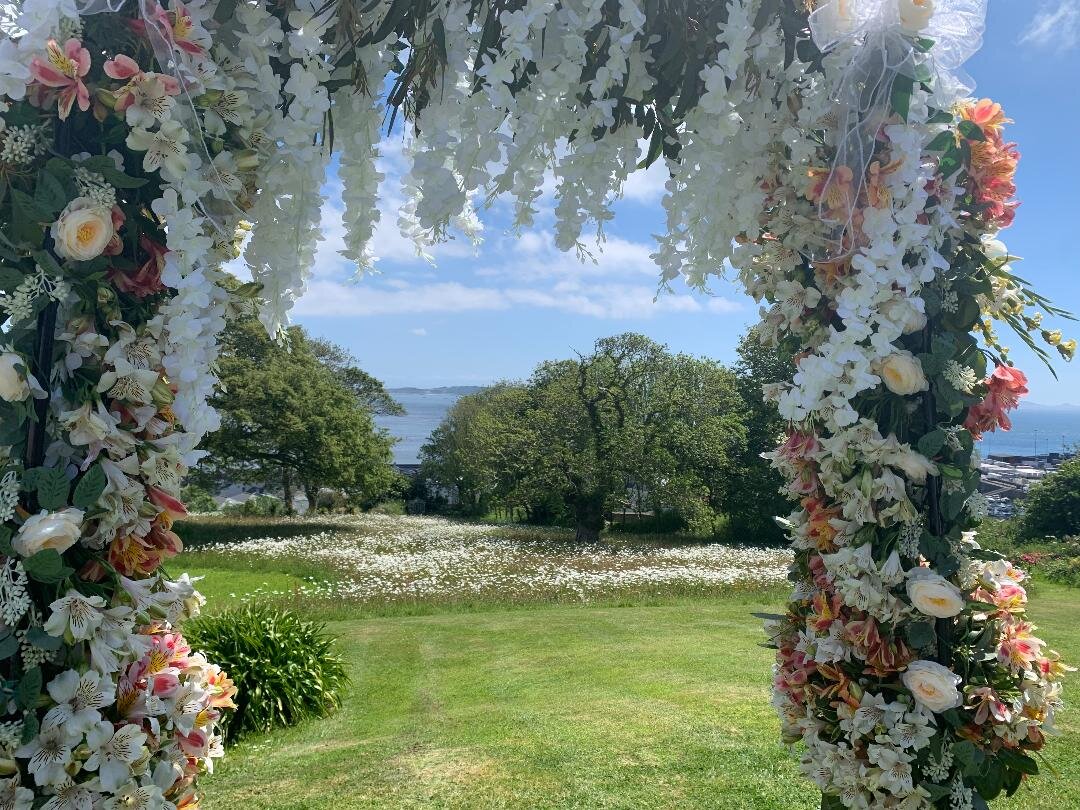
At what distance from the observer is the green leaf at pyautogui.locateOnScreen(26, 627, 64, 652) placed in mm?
1380

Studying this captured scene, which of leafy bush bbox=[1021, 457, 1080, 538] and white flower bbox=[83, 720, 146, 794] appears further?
leafy bush bbox=[1021, 457, 1080, 538]

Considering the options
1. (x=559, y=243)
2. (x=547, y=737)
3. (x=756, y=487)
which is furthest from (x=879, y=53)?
(x=756, y=487)

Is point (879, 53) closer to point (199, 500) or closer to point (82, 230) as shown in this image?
point (82, 230)

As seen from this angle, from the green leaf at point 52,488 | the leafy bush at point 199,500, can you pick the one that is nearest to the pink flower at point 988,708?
the green leaf at point 52,488

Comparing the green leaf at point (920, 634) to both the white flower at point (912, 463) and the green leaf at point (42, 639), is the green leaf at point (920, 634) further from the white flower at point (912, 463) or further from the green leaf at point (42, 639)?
the green leaf at point (42, 639)

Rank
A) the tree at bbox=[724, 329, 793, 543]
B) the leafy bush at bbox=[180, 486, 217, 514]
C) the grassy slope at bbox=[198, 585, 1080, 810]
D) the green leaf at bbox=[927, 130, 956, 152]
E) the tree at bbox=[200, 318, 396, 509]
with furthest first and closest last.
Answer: the leafy bush at bbox=[180, 486, 217, 514] < the tree at bbox=[724, 329, 793, 543] < the tree at bbox=[200, 318, 396, 509] < the grassy slope at bbox=[198, 585, 1080, 810] < the green leaf at bbox=[927, 130, 956, 152]

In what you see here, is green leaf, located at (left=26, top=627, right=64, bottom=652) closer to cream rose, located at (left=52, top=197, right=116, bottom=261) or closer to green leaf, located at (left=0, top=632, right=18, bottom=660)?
green leaf, located at (left=0, top=632, right=18, bottom=660)

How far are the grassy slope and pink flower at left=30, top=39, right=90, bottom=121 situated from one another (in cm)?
324

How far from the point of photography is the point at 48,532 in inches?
53.8

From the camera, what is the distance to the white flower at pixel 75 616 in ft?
4.53

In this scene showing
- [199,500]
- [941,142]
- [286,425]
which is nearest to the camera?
[941,142]

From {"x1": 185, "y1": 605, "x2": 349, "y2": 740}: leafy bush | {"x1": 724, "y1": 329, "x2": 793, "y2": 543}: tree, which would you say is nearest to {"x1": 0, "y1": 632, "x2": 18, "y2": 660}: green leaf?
{"x1": 185, "y1": 605, "x2": 349, "y2": 740}: leafy bush

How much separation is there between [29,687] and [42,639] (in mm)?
98

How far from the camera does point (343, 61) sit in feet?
5.88
